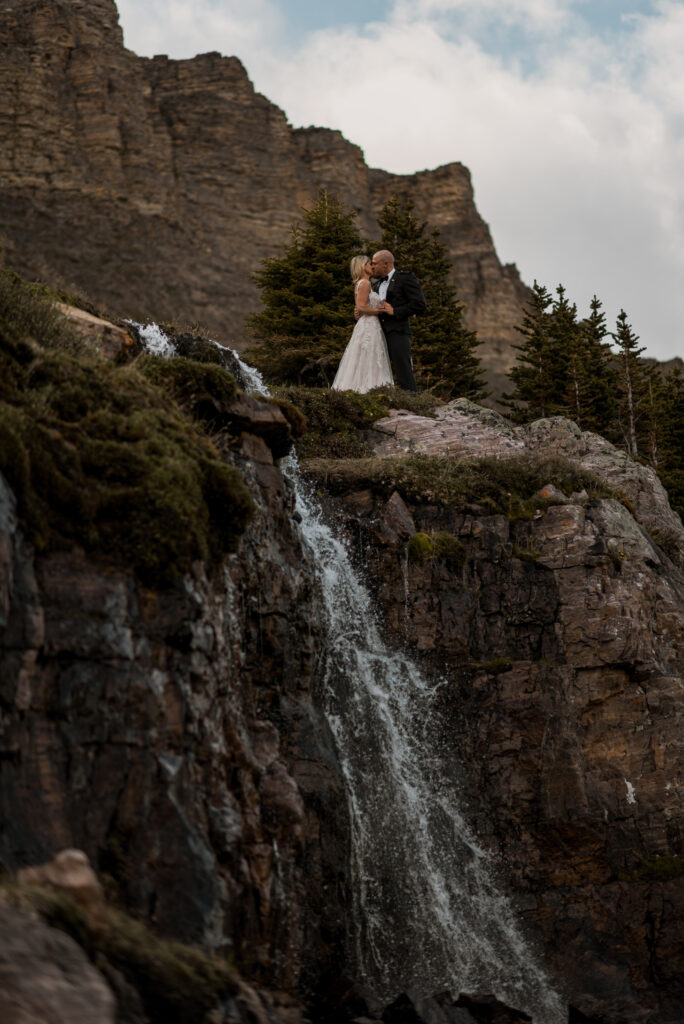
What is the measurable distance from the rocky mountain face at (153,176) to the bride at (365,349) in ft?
95.7

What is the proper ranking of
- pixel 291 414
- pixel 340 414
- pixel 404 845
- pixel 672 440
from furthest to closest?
pixel 672 440 < pixel 340 414 < pixel 291 414 < pixel 404 845

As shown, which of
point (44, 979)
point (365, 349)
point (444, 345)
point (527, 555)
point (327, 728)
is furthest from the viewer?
point (444, 345)

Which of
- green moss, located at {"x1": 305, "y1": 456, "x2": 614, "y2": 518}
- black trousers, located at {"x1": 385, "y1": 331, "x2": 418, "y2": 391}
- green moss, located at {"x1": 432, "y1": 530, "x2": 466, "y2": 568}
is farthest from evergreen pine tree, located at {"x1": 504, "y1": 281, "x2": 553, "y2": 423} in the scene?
green moss, located at {"x1": 432, "y1": 530, "x2": 466, "y2": 568}

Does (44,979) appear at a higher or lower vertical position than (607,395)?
lower

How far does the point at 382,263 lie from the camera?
2167 centimetres

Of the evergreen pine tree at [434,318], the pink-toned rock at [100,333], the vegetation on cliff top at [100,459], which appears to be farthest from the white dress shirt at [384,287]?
the vegetation on cliff top at [100,459]

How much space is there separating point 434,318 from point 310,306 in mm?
5516

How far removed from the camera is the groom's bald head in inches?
850

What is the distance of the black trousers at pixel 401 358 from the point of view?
850 inches

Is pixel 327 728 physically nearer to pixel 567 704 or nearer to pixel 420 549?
pixel 420 549

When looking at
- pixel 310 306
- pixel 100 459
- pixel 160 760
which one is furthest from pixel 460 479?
pixel 310 306

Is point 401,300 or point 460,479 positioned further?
point 401,300

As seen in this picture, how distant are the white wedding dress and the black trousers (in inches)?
11.1

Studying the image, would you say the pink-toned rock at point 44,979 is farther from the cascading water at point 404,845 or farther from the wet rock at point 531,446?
the wet rock at point 531,446
